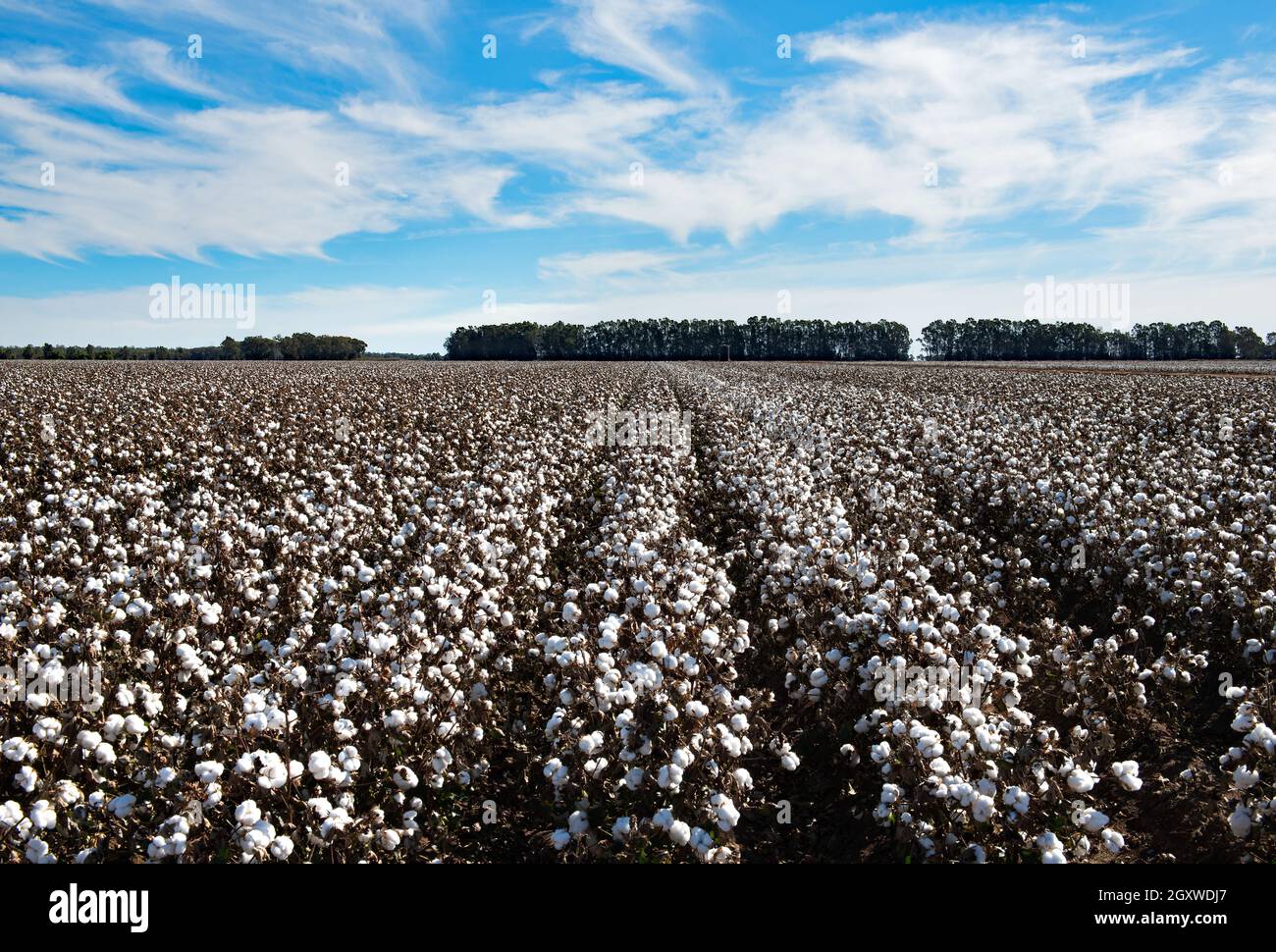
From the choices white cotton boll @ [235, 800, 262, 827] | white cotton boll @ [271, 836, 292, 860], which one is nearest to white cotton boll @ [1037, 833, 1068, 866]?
white cotton boll @ [271, 836, 292, 860]

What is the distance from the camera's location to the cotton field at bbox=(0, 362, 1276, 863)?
4.32 meters

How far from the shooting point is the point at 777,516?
10.4m

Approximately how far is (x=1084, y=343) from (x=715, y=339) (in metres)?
74.3

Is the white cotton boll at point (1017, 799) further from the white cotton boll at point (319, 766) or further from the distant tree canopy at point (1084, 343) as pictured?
the distant tree canopy at point (1084, 343)

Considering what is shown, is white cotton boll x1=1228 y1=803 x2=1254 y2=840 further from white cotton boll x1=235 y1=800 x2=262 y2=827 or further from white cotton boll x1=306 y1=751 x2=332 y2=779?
white cotton boll x1=235 y1=800 x2=262 y2=827

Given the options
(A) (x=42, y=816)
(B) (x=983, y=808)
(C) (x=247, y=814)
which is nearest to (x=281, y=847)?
(C) (x=247, y=814)

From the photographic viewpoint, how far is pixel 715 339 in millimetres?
158625

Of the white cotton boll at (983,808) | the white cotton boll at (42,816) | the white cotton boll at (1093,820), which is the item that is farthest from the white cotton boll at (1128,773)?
the white cotton boll at (42,816)

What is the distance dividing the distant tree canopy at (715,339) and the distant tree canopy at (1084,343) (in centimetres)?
1029

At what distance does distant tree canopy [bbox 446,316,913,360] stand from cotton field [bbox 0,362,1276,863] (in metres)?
143

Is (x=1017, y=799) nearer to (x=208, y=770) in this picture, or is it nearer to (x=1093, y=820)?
(x=1093, y=820)
